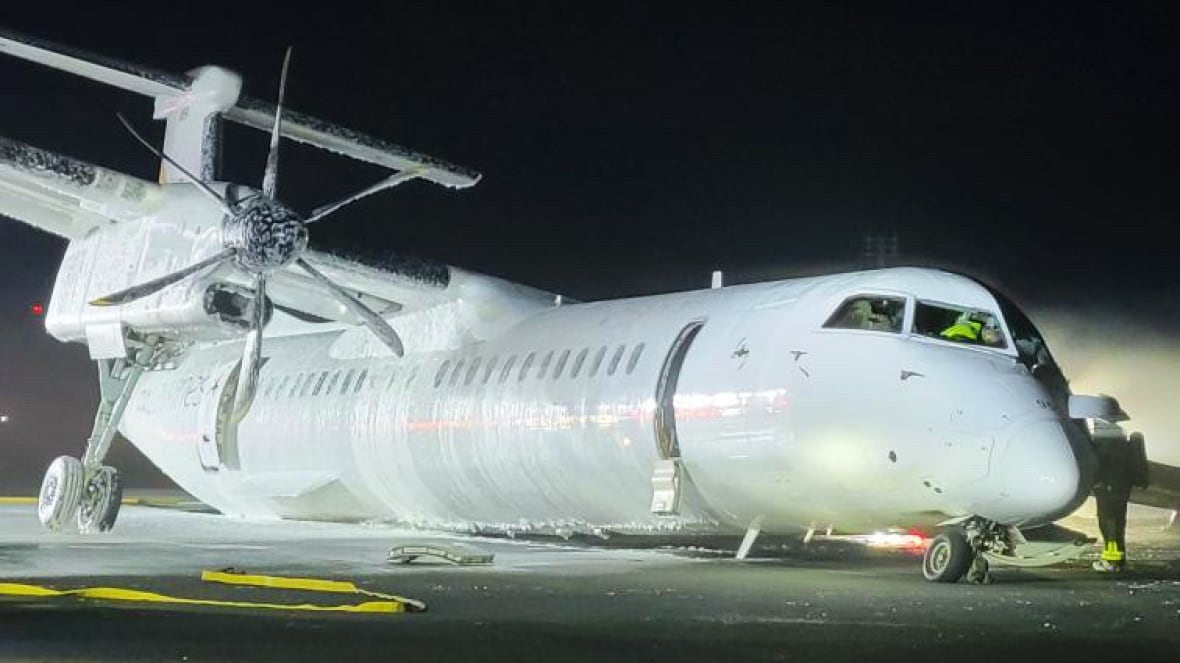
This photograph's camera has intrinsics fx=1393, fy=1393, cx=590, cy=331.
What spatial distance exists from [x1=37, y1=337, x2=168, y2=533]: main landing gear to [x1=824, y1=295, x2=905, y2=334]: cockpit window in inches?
413

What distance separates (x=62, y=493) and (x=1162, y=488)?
17.7 metres

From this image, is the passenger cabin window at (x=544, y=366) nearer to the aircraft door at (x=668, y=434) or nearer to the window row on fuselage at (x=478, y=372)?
the window row on fuselage at (x=478, y=372)

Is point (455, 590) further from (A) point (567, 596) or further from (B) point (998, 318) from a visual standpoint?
(B) point (998, 318)

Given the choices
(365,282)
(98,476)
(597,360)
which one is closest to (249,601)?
(597,360)

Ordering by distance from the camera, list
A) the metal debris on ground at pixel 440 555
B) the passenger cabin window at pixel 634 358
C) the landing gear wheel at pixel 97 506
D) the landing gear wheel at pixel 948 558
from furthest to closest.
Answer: the landing gear wheel at pixel 97 506, the passenger cabin window at pixel 634 358, the metal debris on ground at pixel 440 555, the landing gear wheel at pixel 948 558

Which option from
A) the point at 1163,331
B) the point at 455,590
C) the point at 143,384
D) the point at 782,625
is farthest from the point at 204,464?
the point at 1163,331

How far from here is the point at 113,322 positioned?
19.4m

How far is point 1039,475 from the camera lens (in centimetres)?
1179

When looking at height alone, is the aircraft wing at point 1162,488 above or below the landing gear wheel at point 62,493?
above

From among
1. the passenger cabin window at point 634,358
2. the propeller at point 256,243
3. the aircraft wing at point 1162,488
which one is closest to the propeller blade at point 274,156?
the propeller at point 256,243

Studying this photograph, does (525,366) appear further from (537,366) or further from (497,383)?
(497,383)

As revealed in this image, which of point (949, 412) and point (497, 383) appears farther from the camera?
point (497, 383)

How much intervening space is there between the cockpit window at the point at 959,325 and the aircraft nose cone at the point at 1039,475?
1343 millimetres

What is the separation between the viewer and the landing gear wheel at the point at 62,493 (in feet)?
64.8
